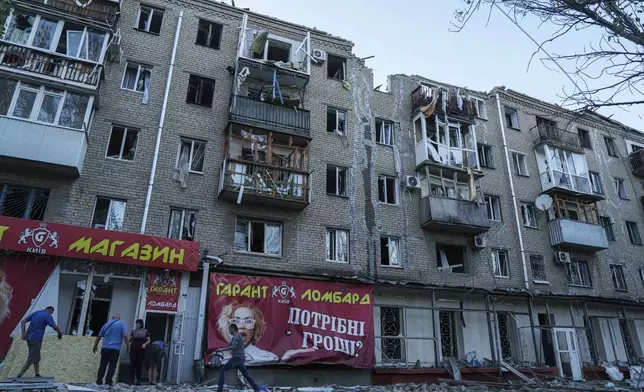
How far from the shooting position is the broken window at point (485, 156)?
2241cm

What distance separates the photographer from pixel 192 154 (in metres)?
16.4

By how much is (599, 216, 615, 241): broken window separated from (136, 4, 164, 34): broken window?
24.6 metres

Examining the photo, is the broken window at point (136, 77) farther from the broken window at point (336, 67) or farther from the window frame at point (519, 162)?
the window frame at point (519, 162)

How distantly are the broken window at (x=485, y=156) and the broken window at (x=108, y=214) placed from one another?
668 inches

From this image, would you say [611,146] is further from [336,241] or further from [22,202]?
[22,202]

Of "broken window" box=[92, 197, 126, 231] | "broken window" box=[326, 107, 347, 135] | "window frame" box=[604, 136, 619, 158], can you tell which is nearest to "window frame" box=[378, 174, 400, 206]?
"broken window" box=[326, 107, 347, 135]

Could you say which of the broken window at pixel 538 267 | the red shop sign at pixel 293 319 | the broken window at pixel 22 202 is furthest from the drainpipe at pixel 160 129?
the broken window at pixel 538 267

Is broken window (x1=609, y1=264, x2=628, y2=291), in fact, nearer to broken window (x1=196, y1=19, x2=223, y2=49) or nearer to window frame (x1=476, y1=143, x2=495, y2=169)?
window frame (x1=476, y1=143, x2=495, y2=169)

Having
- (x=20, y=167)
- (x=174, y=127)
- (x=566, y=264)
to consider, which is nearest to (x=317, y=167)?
(x=174, y=127)

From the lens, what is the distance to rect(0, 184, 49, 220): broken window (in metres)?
13.3

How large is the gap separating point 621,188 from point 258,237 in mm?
23635

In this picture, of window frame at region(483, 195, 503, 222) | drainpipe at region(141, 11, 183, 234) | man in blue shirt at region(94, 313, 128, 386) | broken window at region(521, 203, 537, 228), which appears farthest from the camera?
broken window at region(521, 203, 537, 228)

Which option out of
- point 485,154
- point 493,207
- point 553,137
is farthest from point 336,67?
point 553,137

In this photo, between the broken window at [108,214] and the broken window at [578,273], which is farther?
the broken window at [578,273]
